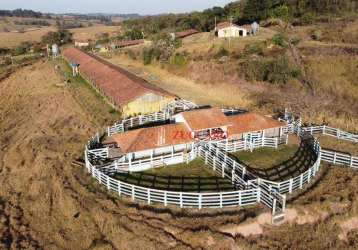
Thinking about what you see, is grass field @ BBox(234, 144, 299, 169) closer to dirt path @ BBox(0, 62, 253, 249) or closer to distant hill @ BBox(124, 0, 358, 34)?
dirt path @ BBox(0, 62, 253, 249)

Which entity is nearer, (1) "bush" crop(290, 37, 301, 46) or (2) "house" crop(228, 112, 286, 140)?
(2) "house" crop(228, 112, 286, 140)

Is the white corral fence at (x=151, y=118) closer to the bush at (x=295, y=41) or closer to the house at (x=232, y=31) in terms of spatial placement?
the bush at (x=295, y=41)

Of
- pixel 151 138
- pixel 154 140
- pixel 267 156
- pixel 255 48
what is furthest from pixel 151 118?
pixel 255 48

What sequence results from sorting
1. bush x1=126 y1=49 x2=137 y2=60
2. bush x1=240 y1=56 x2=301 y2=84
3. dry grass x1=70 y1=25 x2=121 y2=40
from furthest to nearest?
dry grass x1=70 y1=25 x2=121 y2=40 → bush x1=126 y1=49 x2=137 y2=60 → bush x1=240 y1=56 x2=301 y2=84

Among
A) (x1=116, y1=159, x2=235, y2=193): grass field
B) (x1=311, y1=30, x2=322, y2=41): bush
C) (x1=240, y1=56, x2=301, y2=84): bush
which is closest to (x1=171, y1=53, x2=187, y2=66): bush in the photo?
(x1=240, y1=56, x2=301, y2=84): bush

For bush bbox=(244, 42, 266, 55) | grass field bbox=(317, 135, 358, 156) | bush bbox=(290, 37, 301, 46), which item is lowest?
grass field bbox=(317, 135, 358, 156)

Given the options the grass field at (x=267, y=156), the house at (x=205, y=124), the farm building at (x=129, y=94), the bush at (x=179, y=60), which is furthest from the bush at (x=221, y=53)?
the grass field at (x=267, y=156)
